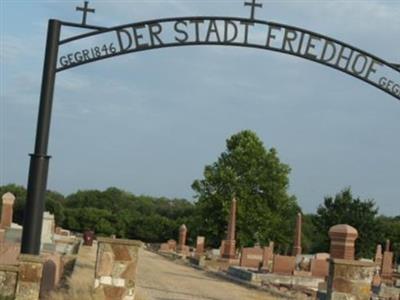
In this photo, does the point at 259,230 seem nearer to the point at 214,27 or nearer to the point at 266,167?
the point at 266,167

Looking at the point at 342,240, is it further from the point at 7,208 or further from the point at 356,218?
the point at 356,218

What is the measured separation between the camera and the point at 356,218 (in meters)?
57.0

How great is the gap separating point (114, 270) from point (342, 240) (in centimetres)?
838

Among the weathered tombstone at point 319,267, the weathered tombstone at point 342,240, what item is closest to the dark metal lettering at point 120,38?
the weathered tombstone at point 342,240

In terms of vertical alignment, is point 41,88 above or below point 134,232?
above

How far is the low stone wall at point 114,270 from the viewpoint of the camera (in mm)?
10398

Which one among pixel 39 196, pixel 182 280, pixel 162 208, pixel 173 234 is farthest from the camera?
pixel 162 208

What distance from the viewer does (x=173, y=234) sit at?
8075 centimetres

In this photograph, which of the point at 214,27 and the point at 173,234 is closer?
the point at 214,27

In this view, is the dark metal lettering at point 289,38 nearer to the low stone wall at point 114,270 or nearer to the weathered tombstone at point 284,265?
the low stone wall at point 114,270

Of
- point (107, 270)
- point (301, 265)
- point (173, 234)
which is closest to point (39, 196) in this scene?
point (107, 270)

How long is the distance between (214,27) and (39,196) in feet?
11.9

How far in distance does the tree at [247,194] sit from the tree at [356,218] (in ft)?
11.2

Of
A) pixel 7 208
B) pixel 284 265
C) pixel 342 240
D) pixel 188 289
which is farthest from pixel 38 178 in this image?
pixel 284 265
